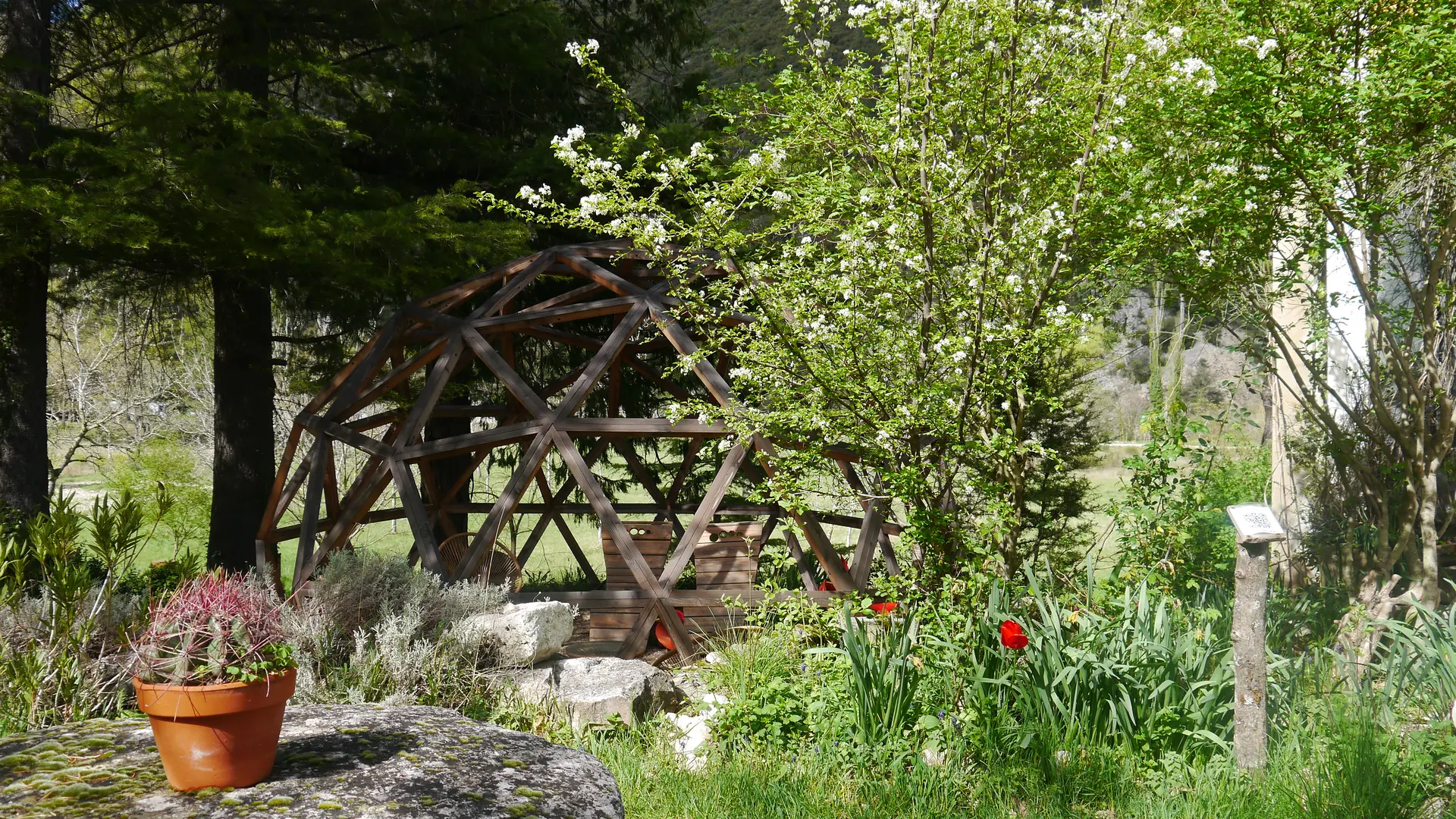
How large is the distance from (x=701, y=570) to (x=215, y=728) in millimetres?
5208

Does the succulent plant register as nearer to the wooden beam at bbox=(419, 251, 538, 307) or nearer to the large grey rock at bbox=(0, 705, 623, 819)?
the large grey rock at bbox=(0, 705, 623, 819)

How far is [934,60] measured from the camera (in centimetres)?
525

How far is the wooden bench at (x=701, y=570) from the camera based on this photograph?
7.26m

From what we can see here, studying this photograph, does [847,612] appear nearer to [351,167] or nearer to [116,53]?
[351,167]

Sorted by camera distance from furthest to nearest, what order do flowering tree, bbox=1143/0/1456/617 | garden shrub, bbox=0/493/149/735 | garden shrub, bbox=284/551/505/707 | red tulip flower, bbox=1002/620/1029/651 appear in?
1. flowering tree, bbox=1143/0/1456/617
2. garden shrub, bbox=284/551/505/707
3. garden shrub, bbox=0/493/149/735
4. red tulip flower, bbox=1002/620/1029/651

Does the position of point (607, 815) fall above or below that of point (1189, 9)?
below

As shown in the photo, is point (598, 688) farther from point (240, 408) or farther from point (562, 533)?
point (240, 408)

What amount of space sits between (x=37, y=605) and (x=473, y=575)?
283cm

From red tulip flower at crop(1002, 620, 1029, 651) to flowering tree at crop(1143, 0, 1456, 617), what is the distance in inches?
109

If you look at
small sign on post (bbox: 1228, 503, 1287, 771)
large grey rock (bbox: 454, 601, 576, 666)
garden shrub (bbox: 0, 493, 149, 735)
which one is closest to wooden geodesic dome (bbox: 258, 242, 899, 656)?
large grey rock (bbox: 454, 601, 576, 666)

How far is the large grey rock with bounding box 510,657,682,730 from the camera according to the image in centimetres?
555

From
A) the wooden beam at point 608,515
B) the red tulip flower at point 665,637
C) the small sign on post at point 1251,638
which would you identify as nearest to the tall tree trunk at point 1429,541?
the small sign on post at point 1251,638

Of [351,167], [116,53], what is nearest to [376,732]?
[351,167]

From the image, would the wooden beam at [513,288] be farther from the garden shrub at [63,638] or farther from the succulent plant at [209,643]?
the succulent plant at [209,643]
